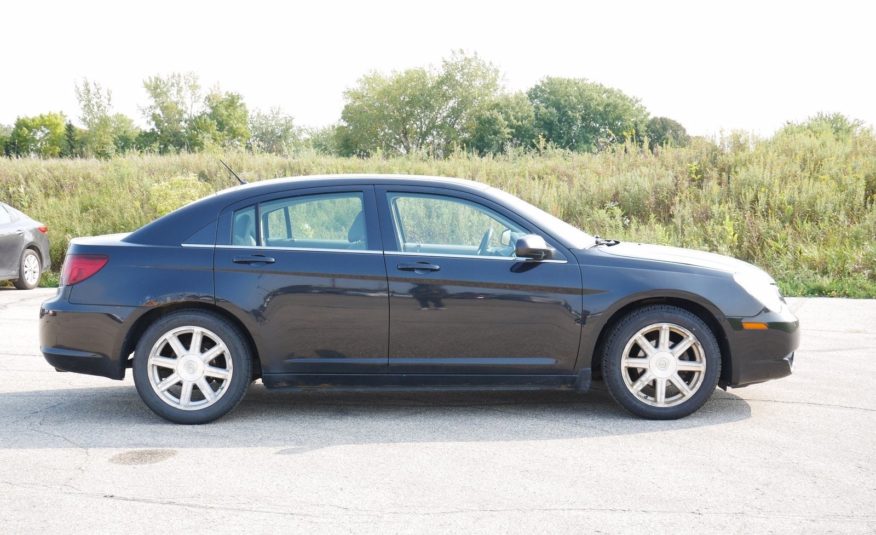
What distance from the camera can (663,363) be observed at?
6.14 m

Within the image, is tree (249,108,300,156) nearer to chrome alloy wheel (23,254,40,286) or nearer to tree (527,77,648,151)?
tree (527,77,648,151)

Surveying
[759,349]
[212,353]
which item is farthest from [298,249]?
[759,349]

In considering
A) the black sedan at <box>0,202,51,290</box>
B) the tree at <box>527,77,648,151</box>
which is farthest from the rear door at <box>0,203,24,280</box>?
the tree at <box>527,77,648,151</box>

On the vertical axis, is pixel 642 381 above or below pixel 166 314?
below

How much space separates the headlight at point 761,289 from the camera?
20.5ft

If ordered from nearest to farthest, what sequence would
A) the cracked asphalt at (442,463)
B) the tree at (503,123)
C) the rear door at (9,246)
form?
the cracked asphalt at (442,463) → the rear door at (9,246) → the tree at (503,123)

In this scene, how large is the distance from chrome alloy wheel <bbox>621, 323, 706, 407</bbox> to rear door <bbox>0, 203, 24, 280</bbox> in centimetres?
1129

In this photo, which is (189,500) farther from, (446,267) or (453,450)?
(446,267)

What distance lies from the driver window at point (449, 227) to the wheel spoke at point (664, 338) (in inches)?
42.3

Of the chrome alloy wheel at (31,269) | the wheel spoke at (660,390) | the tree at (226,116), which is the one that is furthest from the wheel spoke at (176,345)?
the tree at (226,116)

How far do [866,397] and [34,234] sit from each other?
42.2 feet

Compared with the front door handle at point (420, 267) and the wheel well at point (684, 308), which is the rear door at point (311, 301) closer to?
the front door handle at point (420, 267)

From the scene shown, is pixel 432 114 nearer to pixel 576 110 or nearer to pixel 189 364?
pixel 576 110

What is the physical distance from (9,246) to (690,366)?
11.8m
